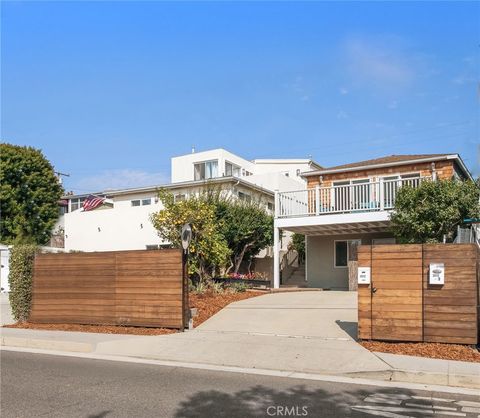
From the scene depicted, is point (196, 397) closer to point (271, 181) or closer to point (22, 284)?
point (22, 284)

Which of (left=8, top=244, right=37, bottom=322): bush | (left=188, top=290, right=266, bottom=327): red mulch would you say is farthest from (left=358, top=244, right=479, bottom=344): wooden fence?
(left=8, top=244, right=37, bottom=322): bush

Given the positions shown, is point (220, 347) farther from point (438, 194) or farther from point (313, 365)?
point (438, 194)

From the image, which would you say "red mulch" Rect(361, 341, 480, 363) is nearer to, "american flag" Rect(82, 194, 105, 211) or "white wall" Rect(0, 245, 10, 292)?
"white wall" Rect(0, 245, 10, 292)

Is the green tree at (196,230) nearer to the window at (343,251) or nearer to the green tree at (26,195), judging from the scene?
the window at (343,251)

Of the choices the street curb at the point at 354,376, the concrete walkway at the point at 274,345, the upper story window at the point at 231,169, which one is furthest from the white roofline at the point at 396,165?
the upper story window at the point at 231,169

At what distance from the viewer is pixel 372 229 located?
2130 cm

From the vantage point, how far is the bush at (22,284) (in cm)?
1398

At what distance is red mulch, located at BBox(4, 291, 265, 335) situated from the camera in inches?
483

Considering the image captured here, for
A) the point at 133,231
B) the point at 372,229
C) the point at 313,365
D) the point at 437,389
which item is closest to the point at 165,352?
the point at 313,365

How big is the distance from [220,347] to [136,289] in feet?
10.2

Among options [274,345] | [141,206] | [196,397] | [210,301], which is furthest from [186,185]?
[196,397]

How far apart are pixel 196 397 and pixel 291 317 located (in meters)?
6.41

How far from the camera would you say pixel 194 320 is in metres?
12.9

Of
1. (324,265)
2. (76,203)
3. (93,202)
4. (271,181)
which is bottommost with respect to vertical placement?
(324,265)
